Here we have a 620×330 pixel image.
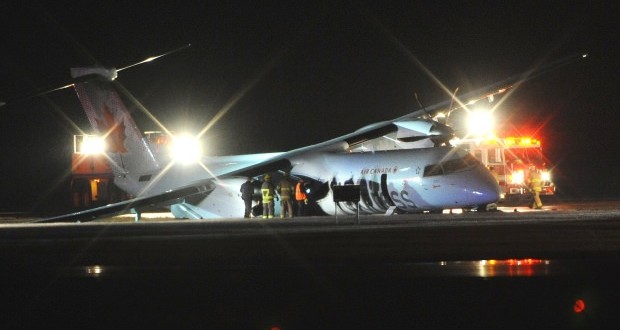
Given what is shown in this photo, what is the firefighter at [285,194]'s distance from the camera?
107 ft

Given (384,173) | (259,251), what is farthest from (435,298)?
(384,173)

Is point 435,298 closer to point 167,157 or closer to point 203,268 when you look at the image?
point 203,268

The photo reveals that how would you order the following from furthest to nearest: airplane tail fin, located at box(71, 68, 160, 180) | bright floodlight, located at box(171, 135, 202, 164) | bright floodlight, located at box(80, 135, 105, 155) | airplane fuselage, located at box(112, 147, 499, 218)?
bright floodlight, located at box(80, 135, 105, 155), bright floodlight, located at box(171, 135, 202, 164), airplane tail fin, located at box(71, 68, 160, 180), airplane fuselage, located at box(112, 147, 499, 218)

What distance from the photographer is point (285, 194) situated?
32719mm

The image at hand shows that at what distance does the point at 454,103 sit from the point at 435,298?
84.0 feet

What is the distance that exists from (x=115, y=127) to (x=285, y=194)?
10.2m

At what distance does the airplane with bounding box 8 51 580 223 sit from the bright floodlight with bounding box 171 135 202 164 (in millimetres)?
375

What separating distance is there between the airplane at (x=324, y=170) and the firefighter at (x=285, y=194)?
882mm

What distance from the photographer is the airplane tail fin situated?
3741 cm

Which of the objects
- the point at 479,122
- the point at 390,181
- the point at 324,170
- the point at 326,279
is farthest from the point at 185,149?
the point at 326,279

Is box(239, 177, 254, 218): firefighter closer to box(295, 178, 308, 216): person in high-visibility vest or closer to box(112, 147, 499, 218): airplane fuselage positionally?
box(112, 147, 499, 218): airplane fuselage

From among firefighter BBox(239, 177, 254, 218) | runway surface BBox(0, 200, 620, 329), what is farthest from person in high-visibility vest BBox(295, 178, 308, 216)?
runway surface BBox(0, 200, 620, 329)

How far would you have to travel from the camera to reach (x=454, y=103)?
116 ft

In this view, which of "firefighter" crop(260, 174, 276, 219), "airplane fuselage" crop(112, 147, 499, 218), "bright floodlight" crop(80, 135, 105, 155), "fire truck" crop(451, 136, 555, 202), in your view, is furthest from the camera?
"bright floodlight" crop(80, 135, 105, 155)
